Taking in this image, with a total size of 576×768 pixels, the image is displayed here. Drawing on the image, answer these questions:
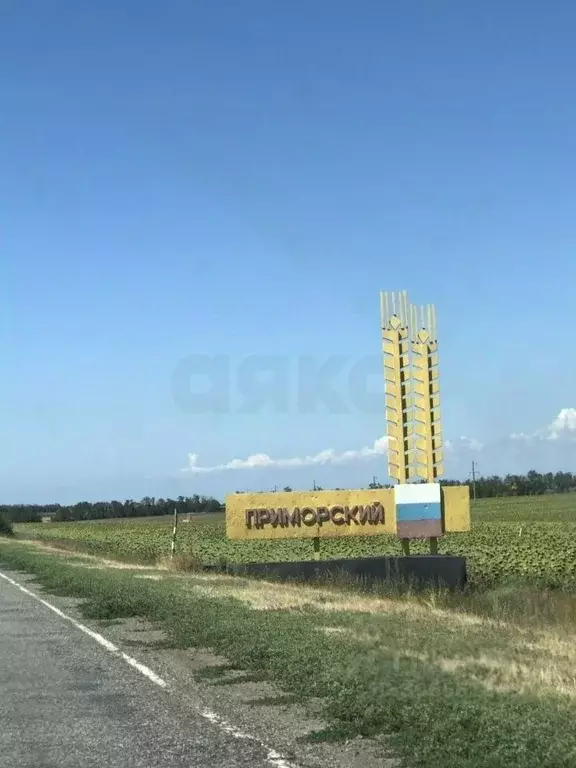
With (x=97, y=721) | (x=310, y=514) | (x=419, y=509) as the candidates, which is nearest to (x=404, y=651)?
(x=97, y=721)

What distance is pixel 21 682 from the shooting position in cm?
1070

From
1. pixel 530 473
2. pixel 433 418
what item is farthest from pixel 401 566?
pixel 530 473

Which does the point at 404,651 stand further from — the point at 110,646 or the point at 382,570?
the point at 382,570

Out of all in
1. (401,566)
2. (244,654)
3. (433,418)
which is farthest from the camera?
(433,418)

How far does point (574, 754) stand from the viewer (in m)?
6.48

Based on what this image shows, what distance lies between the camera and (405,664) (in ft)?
33.2

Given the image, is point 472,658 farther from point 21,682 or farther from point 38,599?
point 38,599

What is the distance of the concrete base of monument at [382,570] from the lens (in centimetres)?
2470

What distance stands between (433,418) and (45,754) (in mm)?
21660

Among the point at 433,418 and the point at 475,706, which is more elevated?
the point at 433,418

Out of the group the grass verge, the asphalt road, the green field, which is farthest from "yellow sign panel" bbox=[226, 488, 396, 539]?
the asphalt road

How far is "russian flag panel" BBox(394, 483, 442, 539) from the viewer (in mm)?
28578

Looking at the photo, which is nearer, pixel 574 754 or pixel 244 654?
pixel 574 754

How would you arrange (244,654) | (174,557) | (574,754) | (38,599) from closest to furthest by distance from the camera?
(574,754), (244,654), (38,599), (174,557)
